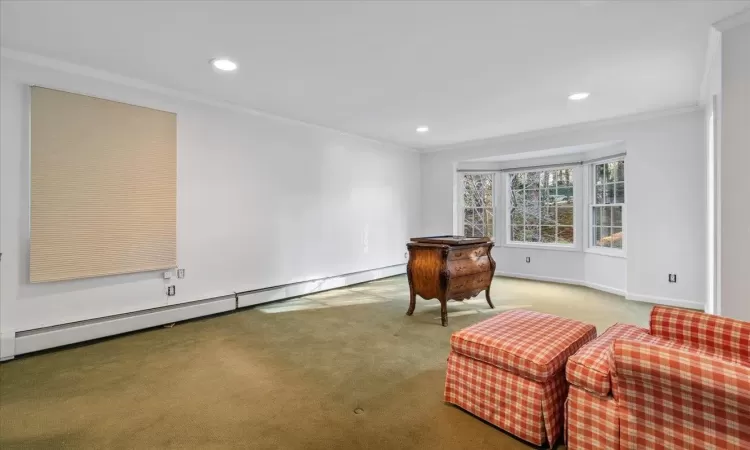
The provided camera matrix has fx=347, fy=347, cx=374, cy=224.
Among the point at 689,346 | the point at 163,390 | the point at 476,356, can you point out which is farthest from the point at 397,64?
the point at 163,390

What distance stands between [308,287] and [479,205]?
378 cm

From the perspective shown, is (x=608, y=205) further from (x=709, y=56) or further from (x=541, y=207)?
(x=709, y=56)

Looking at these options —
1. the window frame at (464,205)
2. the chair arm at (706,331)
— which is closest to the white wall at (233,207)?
the window frame at (464,205)

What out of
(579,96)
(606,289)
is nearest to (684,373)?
(579,96)

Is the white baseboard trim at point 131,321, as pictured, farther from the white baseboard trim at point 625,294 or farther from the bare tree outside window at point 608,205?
the bare tree outside window at point 608,205

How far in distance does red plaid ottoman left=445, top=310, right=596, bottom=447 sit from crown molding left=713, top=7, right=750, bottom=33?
222 cm

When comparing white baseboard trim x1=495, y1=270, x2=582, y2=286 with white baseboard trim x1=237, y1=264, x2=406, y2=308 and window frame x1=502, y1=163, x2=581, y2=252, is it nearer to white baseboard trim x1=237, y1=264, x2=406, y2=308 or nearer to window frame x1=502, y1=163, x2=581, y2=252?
window frame x1=502, y1=163, x2=581, y2=252

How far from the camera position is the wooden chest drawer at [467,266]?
368 cm

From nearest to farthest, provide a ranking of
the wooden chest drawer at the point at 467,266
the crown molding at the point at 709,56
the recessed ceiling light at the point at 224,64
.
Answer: the crown molding at the point at 709,56 < the recessed ceiling light at the point at 224,64 < the wooden chest drawer at the point at 467,266

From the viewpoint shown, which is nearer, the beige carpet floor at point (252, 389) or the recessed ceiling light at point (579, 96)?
the beige carpet floor at point (252, 389)

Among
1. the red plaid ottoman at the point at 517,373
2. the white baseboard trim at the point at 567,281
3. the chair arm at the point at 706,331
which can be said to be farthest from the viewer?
the white baseboard trim at the point at 567,281

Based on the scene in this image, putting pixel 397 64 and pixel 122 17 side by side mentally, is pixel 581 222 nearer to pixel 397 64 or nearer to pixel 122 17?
pixel 397 64

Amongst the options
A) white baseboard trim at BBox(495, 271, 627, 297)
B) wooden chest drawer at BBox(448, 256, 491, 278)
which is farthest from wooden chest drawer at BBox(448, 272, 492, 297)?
white baseboard trim at BBox(495, 271, 627, 297)

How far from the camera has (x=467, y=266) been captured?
3.87m
